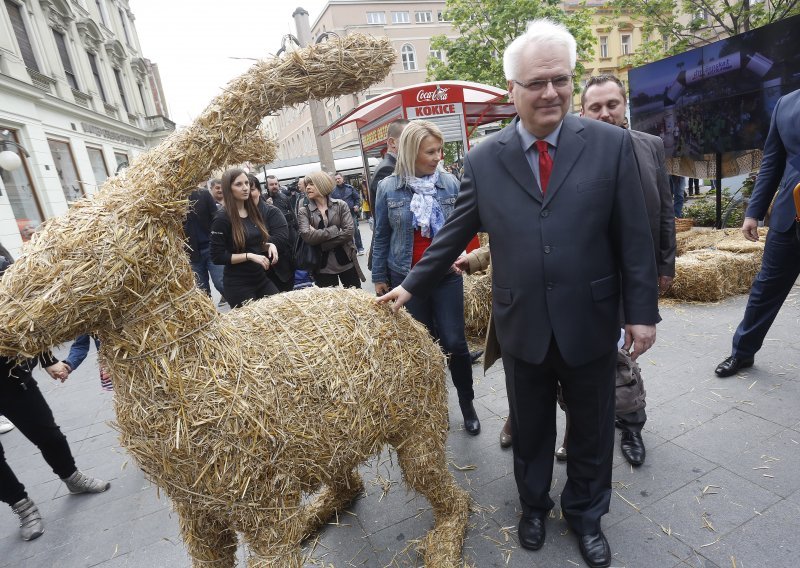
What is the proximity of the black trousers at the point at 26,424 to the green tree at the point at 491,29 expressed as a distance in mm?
17236

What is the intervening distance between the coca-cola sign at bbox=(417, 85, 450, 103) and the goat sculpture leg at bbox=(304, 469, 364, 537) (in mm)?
7108

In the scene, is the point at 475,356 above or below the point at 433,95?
below

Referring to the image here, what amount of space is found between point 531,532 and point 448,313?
1.43 meters

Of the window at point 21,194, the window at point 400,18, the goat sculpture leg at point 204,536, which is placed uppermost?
the window at point 400,18

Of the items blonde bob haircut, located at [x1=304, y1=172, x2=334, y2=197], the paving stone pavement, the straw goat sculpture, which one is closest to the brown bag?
the paving stone pavement

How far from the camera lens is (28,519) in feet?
9.46

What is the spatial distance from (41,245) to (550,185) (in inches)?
72.2

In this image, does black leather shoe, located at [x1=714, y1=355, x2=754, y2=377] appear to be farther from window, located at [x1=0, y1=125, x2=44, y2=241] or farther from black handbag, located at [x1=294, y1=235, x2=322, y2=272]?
window, located at [x1=0, y1=125, x2=44, y2=241]

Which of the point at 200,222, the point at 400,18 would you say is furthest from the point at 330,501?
the point at 400,18

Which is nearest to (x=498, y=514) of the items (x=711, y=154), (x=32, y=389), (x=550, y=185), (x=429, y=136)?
(x=550, y=185)

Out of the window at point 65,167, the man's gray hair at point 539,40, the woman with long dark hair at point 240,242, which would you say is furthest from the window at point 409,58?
the man's gray hair at point 539,40

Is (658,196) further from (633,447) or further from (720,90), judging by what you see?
(720,90)

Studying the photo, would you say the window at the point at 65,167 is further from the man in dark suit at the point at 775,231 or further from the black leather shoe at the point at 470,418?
the man in dark suit at the point at 775,231

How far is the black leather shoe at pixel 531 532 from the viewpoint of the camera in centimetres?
229
